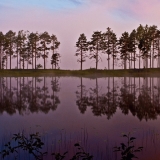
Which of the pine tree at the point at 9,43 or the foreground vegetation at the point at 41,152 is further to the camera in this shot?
the pine tree at the point at 9,43

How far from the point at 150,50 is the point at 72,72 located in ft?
87.3

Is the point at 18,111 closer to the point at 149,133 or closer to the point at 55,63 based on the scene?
the point at 149,133

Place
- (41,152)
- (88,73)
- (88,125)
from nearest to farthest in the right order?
(41,152)
(88,125)
(88,73)

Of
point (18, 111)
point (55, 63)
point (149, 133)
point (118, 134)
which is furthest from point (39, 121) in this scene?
point (55, 63)

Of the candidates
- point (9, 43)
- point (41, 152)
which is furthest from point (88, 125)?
point (9, 43)

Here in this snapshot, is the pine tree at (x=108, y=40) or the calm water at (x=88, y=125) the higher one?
the pine tree at (x=108, y=40)

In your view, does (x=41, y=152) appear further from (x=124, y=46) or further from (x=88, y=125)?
(x=124, y=46)

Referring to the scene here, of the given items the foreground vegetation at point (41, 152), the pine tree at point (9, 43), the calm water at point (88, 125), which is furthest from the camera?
the pine tree at point (9, 43)

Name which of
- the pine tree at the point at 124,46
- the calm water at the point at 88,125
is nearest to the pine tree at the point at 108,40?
the pine tree at the point at 124,46

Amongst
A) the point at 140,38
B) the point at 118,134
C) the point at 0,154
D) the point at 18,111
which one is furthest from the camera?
the point at 140,38

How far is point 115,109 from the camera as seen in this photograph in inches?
672

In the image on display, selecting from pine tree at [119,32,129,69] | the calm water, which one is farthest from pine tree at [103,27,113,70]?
the calm water

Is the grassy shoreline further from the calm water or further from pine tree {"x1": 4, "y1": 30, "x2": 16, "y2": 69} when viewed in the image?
the calm water

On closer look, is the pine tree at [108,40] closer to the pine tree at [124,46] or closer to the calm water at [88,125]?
the pine tree at [124,46]
